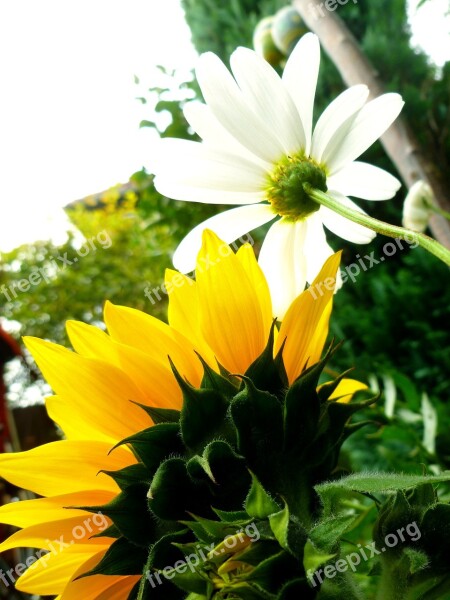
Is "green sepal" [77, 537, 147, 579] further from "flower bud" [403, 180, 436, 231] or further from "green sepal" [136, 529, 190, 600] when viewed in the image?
"flower bud" [403, 180, 436, 231]

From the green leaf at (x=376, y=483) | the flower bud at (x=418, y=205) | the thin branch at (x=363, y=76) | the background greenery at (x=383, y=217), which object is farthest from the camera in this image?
the background greenery at (x=383, y=217)

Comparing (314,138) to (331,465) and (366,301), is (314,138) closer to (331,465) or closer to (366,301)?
(331,465)

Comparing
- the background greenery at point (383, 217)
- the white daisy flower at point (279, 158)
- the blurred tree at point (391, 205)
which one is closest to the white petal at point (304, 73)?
the white daisy flower at point (279, 158)

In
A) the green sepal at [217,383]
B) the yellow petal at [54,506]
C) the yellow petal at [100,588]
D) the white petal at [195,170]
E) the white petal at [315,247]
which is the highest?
the white petal at [195,170]

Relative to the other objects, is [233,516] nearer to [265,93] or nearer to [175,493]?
[175,493]

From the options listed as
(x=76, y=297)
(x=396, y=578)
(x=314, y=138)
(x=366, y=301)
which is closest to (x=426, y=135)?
(x=366, y=301)

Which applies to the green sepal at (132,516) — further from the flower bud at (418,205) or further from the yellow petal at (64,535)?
the flower bud at (418,205)
